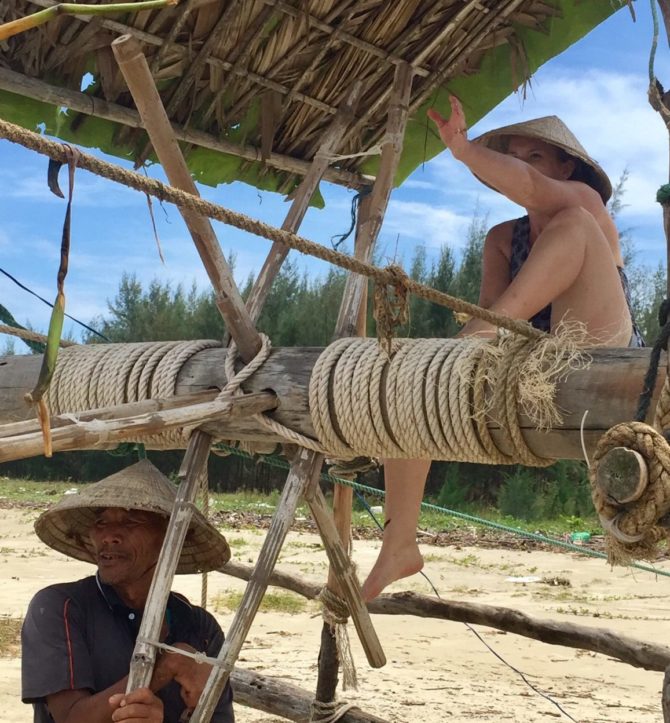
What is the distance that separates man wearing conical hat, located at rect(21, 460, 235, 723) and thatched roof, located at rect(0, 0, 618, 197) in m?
1.07

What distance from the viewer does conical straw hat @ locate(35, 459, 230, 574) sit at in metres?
2.09

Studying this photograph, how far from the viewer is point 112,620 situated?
2.07m

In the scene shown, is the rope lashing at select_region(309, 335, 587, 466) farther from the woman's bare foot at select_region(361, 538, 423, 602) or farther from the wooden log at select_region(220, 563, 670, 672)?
the wooden log at select_region(220, 563, 670, 672)

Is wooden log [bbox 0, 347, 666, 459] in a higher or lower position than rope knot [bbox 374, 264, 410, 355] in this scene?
lower

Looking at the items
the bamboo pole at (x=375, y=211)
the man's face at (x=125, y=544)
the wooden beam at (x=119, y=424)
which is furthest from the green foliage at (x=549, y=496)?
the wooden beam at (x=119, y=424)

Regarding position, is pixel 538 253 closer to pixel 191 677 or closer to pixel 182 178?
pixel 182 178

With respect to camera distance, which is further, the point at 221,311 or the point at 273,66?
the point at 273,66

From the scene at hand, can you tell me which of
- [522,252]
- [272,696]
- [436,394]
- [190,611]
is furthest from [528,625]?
[436,394]

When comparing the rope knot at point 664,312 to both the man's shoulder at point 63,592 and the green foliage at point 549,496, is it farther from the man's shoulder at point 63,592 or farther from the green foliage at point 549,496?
the green foliage at point 549,496

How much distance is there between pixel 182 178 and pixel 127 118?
0.82 meters

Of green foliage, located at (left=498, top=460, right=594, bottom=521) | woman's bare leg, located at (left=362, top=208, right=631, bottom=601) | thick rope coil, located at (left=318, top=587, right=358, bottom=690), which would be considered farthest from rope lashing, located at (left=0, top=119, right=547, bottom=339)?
green foliage, located at (left=498, top=460, right=594, bottom=521)

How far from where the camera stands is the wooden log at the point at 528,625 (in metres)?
2.88

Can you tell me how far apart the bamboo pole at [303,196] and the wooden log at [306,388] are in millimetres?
293

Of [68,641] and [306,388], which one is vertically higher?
[306,388]
